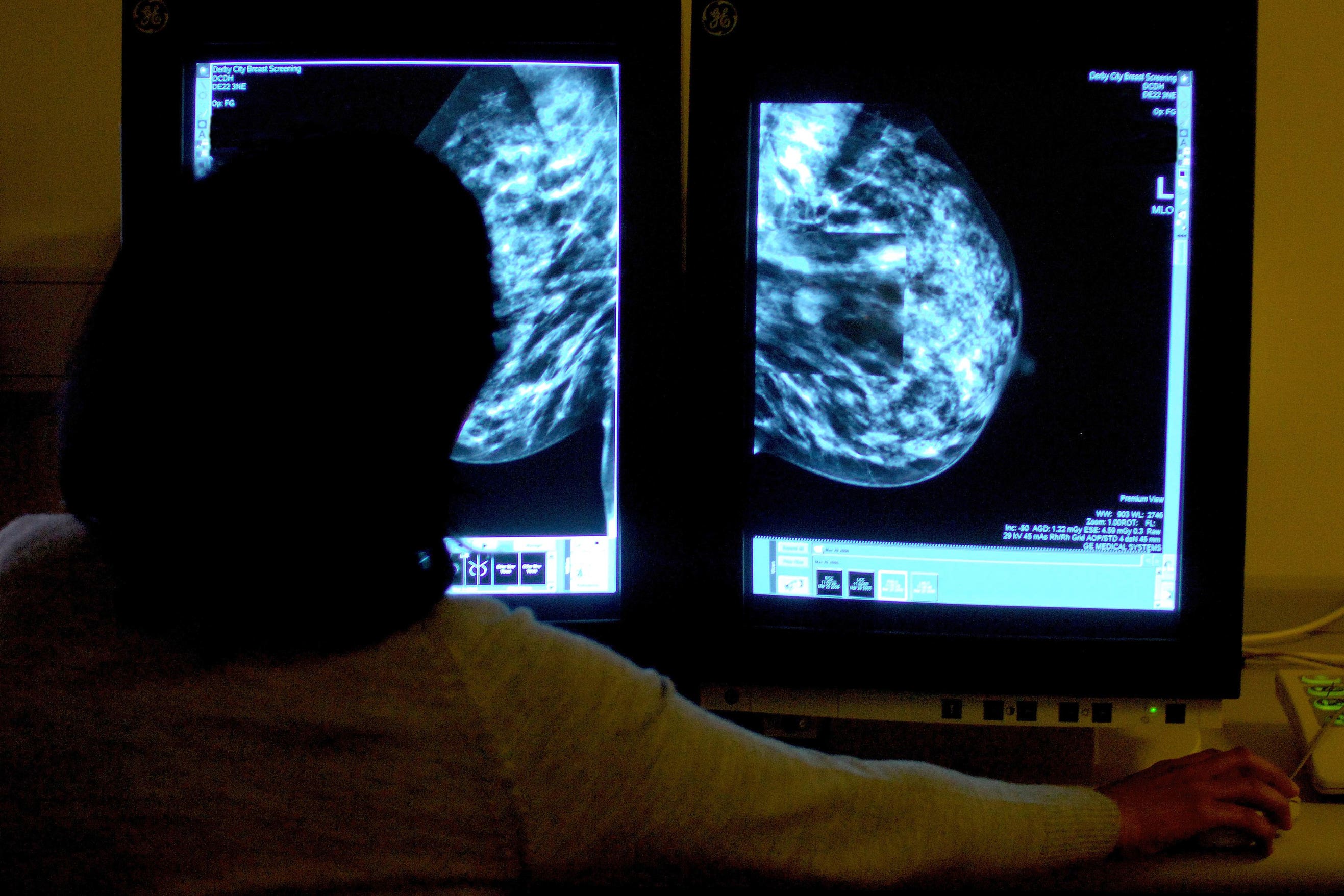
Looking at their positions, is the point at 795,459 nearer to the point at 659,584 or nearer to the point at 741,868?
the point at 659,584

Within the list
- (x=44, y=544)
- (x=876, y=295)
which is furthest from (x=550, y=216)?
(x=44, y=544)

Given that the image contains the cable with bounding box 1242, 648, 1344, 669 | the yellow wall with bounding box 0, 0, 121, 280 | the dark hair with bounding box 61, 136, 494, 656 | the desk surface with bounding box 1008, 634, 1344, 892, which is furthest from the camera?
the yellow wall with bounding box 0, 0, 121, 280

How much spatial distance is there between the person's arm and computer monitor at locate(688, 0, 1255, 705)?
0.81 ft

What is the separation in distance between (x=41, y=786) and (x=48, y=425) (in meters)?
0.86

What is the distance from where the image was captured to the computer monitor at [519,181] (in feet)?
3.35

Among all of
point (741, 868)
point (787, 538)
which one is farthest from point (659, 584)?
point (741, 868)

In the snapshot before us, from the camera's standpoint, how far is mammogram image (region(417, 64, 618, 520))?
1.02 m

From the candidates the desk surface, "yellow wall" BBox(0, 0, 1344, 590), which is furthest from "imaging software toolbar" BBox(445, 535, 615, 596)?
"yellow wall" BBox(0, 0, 1344, 590)

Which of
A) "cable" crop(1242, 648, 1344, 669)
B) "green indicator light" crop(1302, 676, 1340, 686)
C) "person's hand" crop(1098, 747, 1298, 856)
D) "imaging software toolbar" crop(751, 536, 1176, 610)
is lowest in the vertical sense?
"person's hand" crop(1098, 747, 1298, 856)

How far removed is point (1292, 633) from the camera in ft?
4.12

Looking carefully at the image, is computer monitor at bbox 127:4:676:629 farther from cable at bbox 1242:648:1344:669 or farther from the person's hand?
cable at bbox 1242:648:1344:669

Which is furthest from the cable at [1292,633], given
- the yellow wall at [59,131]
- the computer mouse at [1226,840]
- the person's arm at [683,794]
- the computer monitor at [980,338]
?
the yellow wall at [59,131]

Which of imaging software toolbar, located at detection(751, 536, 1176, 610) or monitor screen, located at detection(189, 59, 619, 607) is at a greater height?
monitor screen, located at detection(189, 59, 619, 607)

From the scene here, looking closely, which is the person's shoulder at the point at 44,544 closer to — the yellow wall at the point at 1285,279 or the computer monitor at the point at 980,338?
the computer monitor at the point at 980,338
